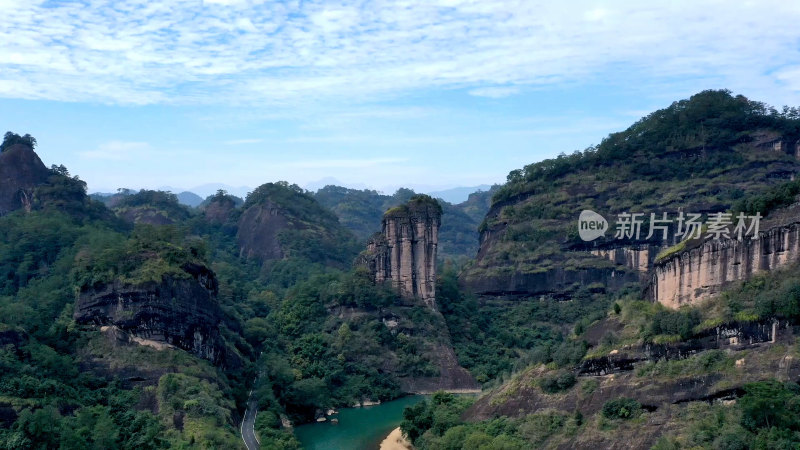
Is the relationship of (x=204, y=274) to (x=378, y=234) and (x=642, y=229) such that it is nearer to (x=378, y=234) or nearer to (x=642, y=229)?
(x=378, y=234)

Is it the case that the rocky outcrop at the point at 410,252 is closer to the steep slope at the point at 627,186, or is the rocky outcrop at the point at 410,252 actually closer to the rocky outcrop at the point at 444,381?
the rocky outcrop at the point at 444,381

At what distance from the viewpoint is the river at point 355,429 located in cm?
3934

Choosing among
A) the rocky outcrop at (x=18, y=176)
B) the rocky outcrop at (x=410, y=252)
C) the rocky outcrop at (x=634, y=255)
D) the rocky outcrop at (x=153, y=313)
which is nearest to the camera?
the rocky outcrop at (x=153, y=313)

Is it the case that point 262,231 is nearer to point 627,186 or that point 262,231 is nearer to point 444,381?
point 627,186

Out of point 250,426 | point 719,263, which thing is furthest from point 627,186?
point 250,426

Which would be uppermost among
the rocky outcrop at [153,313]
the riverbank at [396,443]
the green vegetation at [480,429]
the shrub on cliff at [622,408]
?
the rocky outcrop at [153,313]

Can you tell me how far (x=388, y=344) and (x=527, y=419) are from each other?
77.6 ft

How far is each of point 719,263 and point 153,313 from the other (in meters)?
24.8

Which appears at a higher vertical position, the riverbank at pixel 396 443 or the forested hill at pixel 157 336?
the forested hill at pixel 157 336

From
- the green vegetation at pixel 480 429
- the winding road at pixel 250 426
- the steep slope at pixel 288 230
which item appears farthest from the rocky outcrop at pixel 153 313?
the steep slope at pixel 288 230

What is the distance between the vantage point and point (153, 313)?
39375mm

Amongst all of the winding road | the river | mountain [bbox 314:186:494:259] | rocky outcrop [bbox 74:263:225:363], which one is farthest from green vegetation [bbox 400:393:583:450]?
mountain [bbox 314:186:494:259]

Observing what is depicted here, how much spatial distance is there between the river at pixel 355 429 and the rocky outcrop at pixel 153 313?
630 cm

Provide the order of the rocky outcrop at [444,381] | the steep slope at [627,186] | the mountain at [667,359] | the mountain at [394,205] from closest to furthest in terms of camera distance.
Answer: the mountain at [667,359], the rocky outcrop at [444,381], the steep slope at [627,186], the mountain at [394,205]
